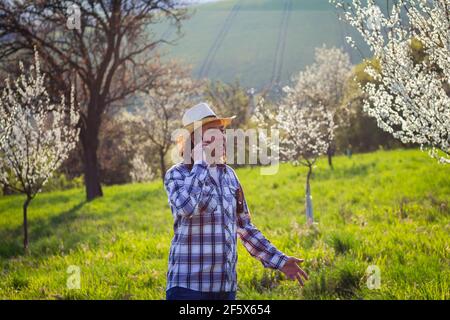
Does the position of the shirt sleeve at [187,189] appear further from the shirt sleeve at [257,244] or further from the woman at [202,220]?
the shirt sleeve at [257,244]

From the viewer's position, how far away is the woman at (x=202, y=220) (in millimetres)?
2932

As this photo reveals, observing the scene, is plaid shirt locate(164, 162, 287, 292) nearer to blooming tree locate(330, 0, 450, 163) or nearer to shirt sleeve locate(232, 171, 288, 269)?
shirt sleeve locate(232, 171, 288, 269)

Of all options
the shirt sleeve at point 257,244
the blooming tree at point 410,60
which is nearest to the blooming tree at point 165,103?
the blooming tree at point 410,60

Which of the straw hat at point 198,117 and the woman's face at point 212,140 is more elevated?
the straw hat at point 198,117

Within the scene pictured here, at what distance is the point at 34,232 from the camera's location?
40.6ft

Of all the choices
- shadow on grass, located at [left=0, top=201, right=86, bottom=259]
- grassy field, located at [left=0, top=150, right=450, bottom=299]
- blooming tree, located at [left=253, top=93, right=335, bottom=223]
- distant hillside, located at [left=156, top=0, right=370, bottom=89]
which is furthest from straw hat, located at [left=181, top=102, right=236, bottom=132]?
distant hillside, located at [left=156, top=0, right=370, bottom=89]

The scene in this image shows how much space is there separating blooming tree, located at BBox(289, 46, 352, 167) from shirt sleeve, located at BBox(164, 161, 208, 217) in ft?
70.1

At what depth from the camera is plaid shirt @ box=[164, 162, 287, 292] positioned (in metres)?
2.94

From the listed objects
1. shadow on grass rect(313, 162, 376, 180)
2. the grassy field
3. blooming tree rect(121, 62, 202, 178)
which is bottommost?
the grassy field

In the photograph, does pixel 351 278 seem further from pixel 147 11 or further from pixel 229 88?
pixel 229 88

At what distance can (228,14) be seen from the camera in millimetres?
190500

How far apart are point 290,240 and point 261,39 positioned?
5926 inches

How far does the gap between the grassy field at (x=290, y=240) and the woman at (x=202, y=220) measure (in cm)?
255
